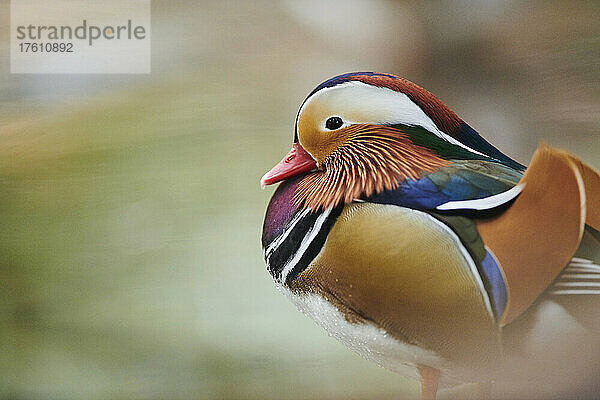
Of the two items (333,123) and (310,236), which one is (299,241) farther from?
(333,123)

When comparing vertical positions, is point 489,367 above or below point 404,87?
below

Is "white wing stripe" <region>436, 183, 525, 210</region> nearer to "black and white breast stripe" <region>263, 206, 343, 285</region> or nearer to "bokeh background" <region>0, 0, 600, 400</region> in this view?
"black and white breast stripe" <region>263, 206, 343, 285</region>

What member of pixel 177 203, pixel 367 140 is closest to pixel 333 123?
pixel 367 140

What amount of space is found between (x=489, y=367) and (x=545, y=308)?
10 centimetres

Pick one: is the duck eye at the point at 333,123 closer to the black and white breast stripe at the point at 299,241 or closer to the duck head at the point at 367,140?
the duck head at the point at 367,140

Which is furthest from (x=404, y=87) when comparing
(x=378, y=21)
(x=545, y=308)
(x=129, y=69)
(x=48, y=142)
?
(x=48, y=142)

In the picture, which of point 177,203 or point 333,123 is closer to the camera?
point 333,123

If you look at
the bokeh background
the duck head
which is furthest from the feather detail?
the bokeh background

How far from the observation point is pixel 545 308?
0.79 metres

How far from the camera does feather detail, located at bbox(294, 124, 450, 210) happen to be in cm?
81

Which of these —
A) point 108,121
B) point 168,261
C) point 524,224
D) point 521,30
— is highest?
point 521,30

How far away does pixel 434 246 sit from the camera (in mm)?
777

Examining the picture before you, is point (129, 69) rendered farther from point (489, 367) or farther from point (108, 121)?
point (489, 367)

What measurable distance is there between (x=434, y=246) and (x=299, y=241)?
17 cm
